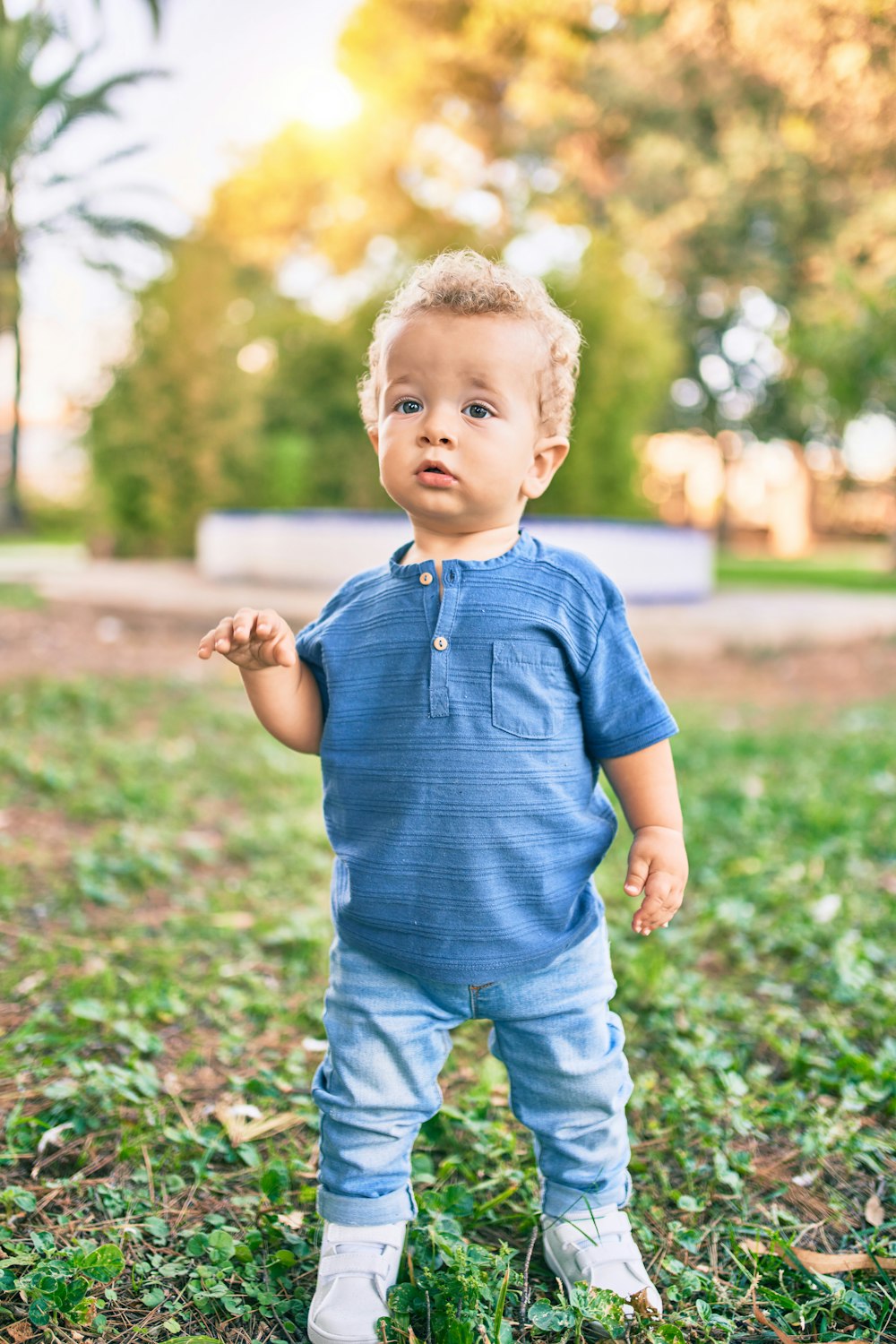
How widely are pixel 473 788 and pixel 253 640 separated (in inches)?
13.6

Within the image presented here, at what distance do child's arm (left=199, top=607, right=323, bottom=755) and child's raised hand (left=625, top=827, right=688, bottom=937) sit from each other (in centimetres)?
47

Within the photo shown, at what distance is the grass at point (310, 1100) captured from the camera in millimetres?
1452

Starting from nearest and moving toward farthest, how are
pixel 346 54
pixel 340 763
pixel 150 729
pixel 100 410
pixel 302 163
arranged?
pixel 340 763 → pixel 150 729 → pixel 100 410 → pixel 346 54 → pixel 302 163

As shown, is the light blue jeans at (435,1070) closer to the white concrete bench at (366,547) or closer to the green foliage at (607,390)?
the white concrete bench at (366,547)

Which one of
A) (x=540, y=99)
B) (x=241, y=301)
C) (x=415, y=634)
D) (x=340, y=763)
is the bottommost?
(x=340, y=763)

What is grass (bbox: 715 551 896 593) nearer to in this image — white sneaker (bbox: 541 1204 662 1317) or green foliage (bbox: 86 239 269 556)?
green foliage (bbox: 86 239 269 556)

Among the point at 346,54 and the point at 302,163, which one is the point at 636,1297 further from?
the point at 302,163

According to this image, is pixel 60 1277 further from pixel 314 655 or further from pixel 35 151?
pixel 35 151

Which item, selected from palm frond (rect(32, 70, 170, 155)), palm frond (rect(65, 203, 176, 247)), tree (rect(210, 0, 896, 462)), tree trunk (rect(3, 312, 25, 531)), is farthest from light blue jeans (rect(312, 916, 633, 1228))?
tree trunk (rect(3, 312, 25, 531))

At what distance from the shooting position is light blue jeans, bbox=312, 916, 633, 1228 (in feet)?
4.85

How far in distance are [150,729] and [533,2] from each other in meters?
15.4

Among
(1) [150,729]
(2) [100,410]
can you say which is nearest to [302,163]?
(2) [100,410]

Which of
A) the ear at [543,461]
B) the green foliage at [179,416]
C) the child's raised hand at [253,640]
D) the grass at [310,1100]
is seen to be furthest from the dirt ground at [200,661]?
the ear at [543,461]

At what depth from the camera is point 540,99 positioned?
1641cm
